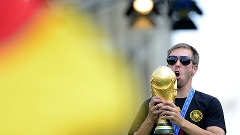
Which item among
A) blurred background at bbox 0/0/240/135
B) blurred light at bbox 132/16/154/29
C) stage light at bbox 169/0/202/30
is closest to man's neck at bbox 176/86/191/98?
blurred background at bbox 0/0/240/135

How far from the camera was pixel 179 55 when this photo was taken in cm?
441

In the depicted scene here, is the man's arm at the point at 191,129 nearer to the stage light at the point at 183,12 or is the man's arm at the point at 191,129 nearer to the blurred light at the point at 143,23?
the stage light at the point at 183,12

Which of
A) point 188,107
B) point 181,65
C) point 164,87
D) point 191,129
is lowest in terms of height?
point 191,129

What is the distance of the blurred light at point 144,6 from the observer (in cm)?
862

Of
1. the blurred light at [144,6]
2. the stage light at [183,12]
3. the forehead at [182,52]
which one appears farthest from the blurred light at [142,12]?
the forehead at [182,52]

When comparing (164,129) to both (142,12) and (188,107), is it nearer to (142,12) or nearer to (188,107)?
(188,107)

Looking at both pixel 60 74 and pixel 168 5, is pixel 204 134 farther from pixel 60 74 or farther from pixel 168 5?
pixel 168 5

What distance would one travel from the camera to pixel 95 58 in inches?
363

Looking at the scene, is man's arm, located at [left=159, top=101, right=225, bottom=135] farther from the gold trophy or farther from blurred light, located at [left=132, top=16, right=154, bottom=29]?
blurred light, located at [left=132, top=16, right=154, bottom=29]

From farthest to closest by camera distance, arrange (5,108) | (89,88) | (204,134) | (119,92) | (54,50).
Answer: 1. (119,92)
2. (89,88)
3. (54,50)
4. (5,108)
5. (204,134)

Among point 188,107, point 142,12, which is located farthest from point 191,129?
point 142,12

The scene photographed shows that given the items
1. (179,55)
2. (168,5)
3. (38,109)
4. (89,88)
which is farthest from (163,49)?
(179,55)

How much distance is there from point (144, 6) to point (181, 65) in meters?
4.30

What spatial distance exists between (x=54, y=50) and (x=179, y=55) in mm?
3722
